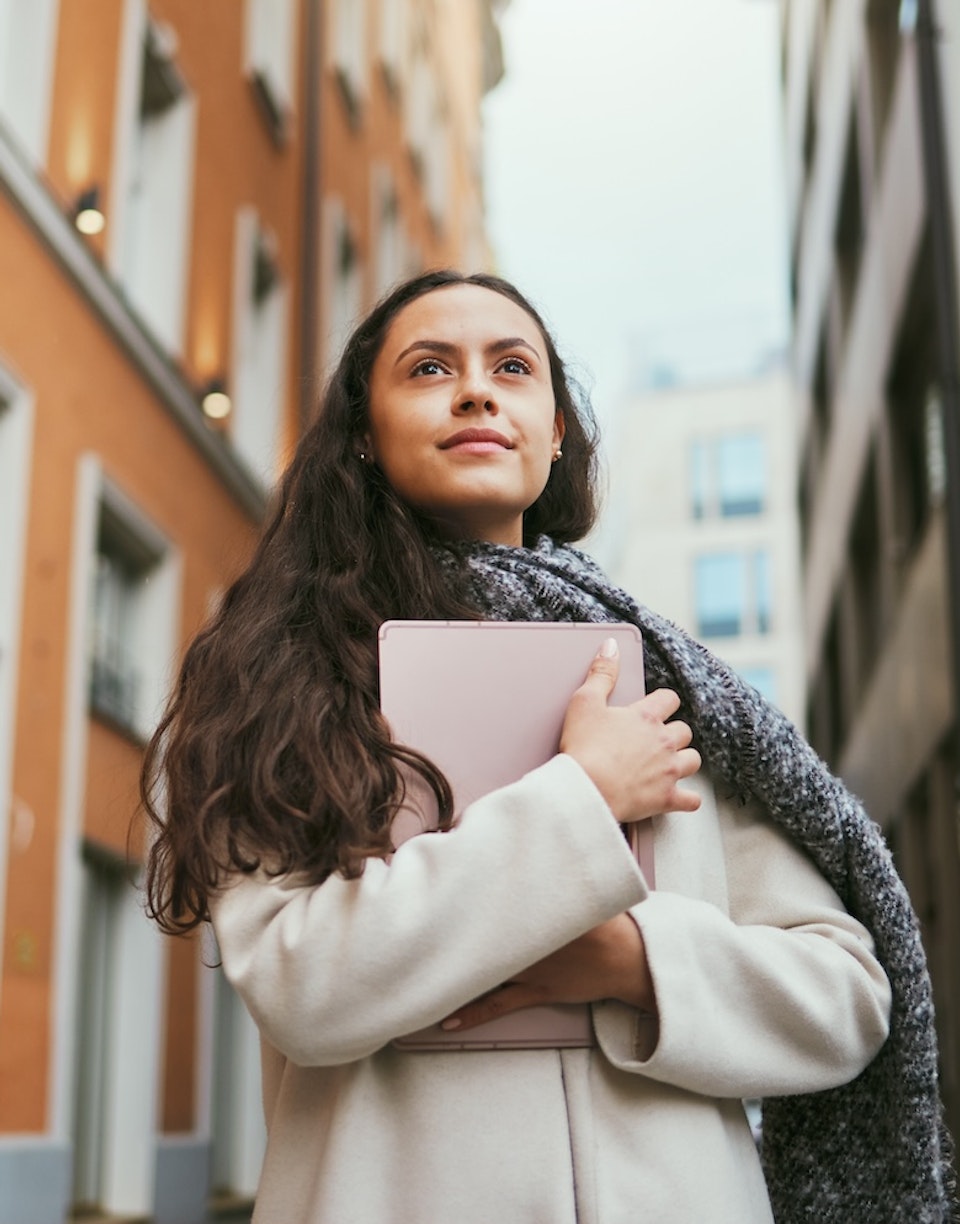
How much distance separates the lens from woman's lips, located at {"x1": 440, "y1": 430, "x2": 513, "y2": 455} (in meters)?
2.03

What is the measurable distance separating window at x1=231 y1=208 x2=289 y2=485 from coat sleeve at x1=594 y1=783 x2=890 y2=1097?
1110cm

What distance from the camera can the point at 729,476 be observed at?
5106 centimetres

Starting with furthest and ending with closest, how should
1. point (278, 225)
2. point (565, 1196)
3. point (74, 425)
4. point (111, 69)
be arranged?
point (278, 225), point (111, 69), point (74, 425), point (565, 1196)

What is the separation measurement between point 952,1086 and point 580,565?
9.77 meters

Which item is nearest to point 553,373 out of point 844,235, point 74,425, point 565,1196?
point 565,1196

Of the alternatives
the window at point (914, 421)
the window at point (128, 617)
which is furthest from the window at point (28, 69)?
the window at point (914, 421)

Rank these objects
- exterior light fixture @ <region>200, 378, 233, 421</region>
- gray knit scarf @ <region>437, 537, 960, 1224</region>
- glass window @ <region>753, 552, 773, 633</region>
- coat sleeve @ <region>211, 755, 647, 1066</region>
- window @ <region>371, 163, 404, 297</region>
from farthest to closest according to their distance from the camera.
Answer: glass window @ <region>753, 552, 773, 633</region>, window @ <region>371, 163, 404, 297</region>, exterior light fixture @ <region>200, 378, 233, 421</region>, gray knit scarf @ <region>437, 537, 960, 1224</region>, coat sleeve @ <region>211, 755, 647, 1066</region>

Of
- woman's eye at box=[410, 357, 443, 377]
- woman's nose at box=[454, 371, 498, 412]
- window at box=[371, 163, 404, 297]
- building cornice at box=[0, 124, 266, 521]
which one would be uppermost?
window at box=[371, 163, 404, 297]

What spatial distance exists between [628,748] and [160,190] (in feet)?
34.0

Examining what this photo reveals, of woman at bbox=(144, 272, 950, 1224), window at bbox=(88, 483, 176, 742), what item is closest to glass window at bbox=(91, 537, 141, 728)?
window at bbox=(88, 483, 176, 742)

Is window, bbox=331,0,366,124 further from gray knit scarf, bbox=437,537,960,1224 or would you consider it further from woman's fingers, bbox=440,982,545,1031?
woman's fingers, bbox=440,982,545,1031

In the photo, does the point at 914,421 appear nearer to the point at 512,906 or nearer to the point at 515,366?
the point at 515,366

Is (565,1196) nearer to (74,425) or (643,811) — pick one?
(643,811)

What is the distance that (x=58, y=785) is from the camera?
27.8 ft
